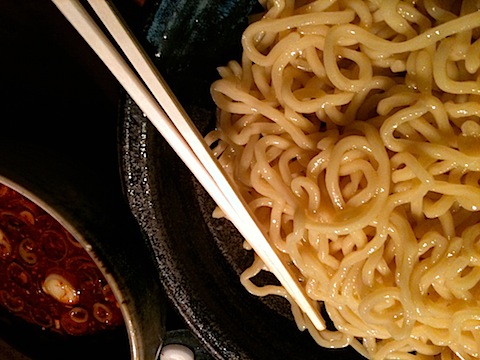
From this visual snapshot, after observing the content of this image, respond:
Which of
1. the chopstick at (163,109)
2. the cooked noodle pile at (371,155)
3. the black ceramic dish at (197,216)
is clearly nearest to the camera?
the chopstick at (163,109)

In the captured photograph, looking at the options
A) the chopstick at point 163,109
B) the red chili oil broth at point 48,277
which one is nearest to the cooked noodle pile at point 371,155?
the chopstick at point 163,109

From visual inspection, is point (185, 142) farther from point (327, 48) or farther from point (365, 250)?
point (365, 250)

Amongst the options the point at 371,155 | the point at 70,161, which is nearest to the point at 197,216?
the point at 70,161

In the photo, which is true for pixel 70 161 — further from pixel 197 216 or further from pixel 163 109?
pixel 163 109

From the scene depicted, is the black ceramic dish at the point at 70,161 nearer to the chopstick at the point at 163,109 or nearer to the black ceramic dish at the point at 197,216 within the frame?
the black ceramic dish at the point at 197,216

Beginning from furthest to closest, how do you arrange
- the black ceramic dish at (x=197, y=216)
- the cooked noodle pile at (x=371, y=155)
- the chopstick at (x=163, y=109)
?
the black ceramic dish at (x=197, y=216) < the cooked noodle pile at (x=371, y=155) < the chopstick at (x=163, y=109)

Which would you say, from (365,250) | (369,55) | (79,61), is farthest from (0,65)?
(365,250)
